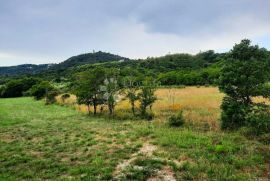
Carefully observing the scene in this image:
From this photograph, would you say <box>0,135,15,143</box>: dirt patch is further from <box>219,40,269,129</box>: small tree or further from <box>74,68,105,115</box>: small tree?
<box>74,68,105,115</box>: small tree

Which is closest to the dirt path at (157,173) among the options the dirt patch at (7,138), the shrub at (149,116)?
the dirt patch at (7,138)

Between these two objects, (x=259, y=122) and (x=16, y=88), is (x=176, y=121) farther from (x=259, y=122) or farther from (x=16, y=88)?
(x=16, y=88)

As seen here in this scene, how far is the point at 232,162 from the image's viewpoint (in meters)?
14.4

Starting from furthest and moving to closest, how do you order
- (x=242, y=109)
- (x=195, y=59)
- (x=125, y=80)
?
(x=195, y=59) → (x=125, y=80) → (x=242, y=109)

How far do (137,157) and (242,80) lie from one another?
32.7 feet

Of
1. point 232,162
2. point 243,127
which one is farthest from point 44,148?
point 243,127

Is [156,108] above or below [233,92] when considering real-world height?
below

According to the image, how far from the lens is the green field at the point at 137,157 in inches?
522

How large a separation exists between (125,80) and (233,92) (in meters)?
16.8

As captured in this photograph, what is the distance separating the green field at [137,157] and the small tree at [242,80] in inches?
62.4

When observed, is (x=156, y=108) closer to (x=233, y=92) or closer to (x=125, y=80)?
(x=125, y=80)

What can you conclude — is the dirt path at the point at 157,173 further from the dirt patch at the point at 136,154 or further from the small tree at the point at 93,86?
the small tree at the point at 93,86

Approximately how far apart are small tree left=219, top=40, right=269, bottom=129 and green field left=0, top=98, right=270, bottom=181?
1.59 m

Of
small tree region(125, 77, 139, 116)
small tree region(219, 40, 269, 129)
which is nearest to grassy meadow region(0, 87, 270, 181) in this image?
small tree region(219, 40, 269, 129)
